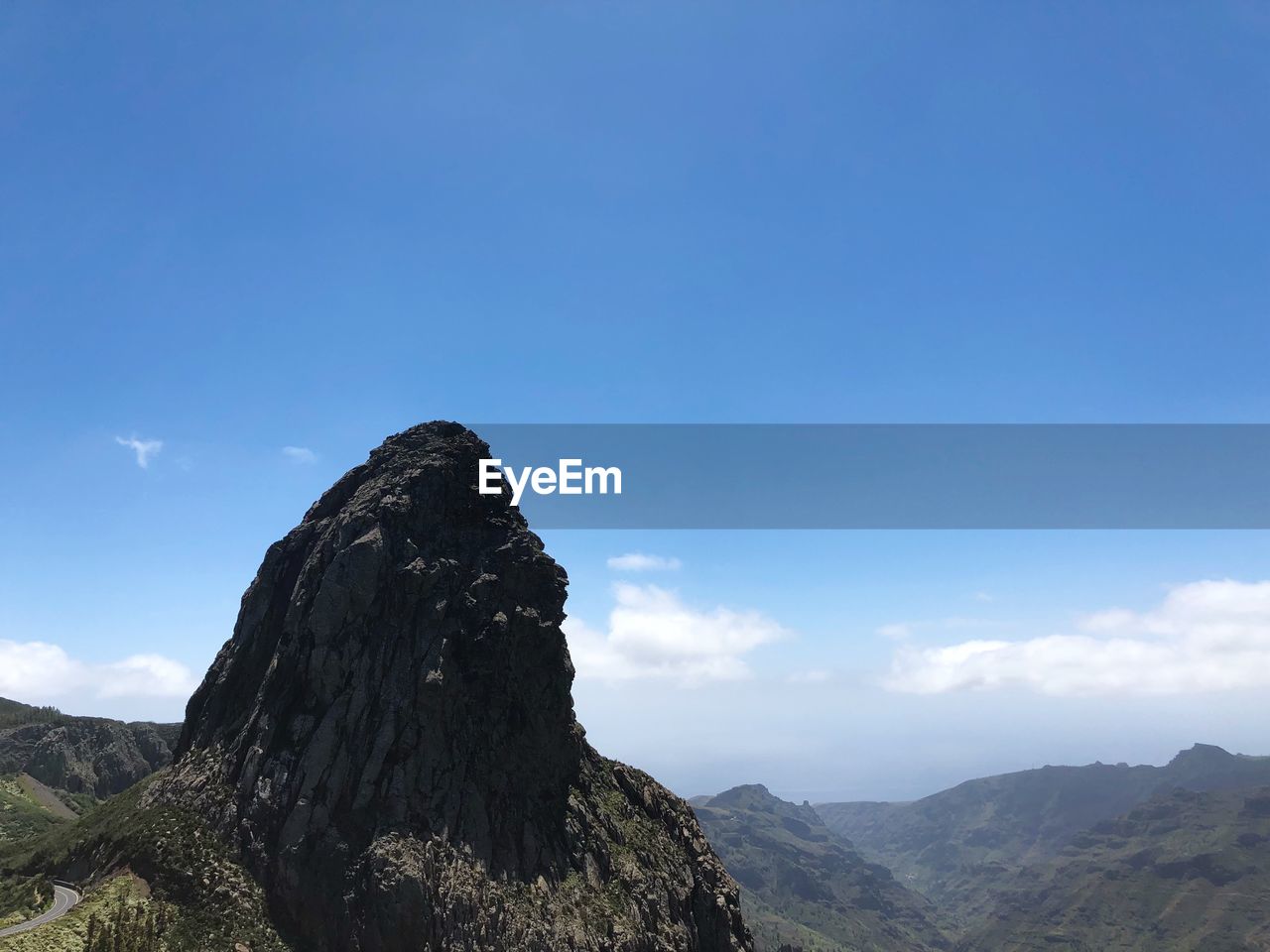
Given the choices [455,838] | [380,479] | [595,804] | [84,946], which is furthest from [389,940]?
[380,479]

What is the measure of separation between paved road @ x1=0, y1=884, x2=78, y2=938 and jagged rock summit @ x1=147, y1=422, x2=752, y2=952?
606 inches

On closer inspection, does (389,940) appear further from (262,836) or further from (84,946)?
(84,946)

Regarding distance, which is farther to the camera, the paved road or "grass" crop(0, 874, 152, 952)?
the paved road

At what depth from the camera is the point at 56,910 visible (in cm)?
9281

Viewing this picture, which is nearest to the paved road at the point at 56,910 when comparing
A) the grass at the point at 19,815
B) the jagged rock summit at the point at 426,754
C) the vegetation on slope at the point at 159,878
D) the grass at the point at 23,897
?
the grass at the point at 23,897

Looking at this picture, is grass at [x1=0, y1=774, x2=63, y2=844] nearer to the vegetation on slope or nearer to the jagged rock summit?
the vegetation on slope

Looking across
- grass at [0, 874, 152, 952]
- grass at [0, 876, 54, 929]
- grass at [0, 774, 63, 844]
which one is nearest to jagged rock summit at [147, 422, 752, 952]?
grass at [0, 874, 152, 952]

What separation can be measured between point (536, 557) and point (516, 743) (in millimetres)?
31468

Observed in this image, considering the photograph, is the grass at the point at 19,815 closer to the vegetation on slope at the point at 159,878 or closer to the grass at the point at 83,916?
the vegetation on slope at the point at 159,878

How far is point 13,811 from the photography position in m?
164

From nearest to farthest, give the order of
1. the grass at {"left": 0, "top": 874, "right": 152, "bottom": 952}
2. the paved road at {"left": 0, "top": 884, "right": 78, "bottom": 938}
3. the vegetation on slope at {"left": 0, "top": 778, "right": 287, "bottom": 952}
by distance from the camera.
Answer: the grass at {"left": 0, "top": 874, "right": 152, "bottom": 952}, the paved road at {"left": 0, "top": 884, "right": 78, "bottom": 938}, the vegetation on slope at {"left": 0, "top": 778, "right": 287, "bottom": 952}

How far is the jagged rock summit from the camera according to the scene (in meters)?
102

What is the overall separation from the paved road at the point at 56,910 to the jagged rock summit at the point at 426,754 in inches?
606

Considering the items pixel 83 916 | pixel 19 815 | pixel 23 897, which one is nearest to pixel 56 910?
pixel 83 916
